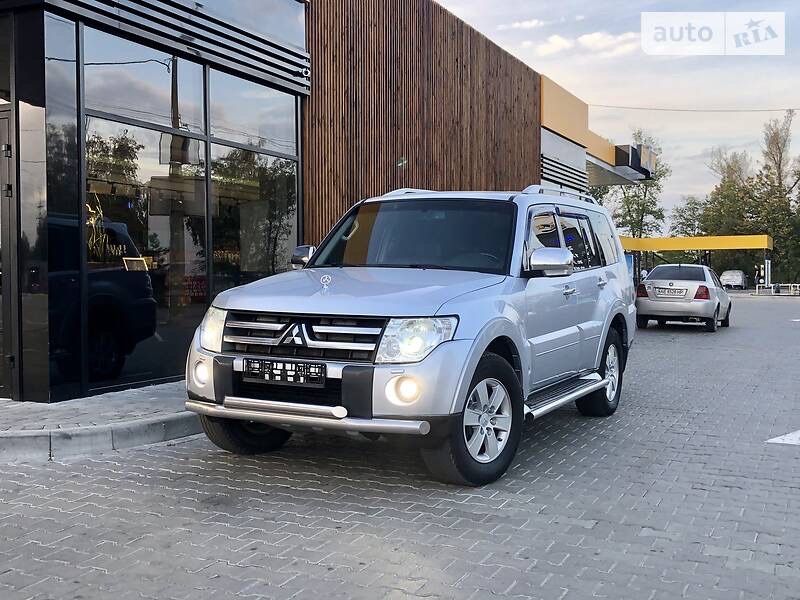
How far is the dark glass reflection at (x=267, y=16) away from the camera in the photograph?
1067 centimetres

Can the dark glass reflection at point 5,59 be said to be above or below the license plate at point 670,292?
above

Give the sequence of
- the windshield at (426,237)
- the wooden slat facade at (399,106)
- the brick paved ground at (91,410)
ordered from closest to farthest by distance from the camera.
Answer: the windshield at (426,237) → the brick paved ground at (91,410) → the wooden slat facade at (399,106)

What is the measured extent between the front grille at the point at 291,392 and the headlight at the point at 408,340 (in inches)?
13.2

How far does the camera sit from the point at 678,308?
19.0 meters

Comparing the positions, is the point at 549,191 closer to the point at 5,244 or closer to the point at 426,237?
the point at 426,237

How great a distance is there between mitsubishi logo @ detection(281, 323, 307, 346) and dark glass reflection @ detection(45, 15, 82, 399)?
12.2 feet

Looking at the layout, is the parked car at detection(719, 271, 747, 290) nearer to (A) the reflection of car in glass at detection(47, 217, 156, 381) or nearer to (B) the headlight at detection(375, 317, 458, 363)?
(A) the reflection of car in glass at detection(47, 217, 156, 381)

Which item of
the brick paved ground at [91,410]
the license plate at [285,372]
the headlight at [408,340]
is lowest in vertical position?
the brick paved ground at [91,410]

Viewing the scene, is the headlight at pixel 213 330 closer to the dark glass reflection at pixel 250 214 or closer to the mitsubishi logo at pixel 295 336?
the mitsubishi logo at pixel 295 336

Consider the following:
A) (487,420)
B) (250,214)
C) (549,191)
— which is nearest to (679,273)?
(250,214)

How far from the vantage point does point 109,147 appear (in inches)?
352

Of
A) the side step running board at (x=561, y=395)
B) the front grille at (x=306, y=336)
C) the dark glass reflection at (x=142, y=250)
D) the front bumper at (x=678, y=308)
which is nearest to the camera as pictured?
the front grille at (x=306, y=336)

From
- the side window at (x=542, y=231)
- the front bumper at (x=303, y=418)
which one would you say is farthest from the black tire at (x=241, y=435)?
the side window at (x=542, y=231)

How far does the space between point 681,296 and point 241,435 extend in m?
14.9
